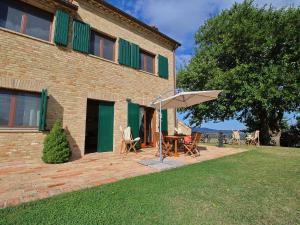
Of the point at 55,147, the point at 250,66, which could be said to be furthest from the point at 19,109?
the point at 250,66

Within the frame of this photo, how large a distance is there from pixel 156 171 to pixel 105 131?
420 centimetres

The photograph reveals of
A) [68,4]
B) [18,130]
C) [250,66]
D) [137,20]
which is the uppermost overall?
[137,20]

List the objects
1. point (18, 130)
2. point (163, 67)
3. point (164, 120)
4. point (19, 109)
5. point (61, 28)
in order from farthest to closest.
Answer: point (163, 67)
point (164, 120)
point (61, 28)
point (19, 109)
point (18, 130)

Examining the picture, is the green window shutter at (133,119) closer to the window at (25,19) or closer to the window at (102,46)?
the window at (102,46)

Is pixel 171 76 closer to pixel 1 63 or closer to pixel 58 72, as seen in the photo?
pixel 58 72

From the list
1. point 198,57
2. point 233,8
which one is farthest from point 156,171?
point 233,8

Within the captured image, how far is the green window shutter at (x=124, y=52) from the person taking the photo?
32.0ft

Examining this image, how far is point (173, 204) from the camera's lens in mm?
3213

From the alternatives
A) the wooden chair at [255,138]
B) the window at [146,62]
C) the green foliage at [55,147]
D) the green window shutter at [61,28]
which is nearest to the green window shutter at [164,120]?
the window at [146,62]

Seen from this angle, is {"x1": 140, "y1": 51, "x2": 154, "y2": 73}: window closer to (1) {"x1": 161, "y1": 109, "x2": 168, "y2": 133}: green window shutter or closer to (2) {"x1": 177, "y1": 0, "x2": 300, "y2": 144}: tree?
(1) {"x1": 161, "y1": 109, "x2": 168, "y2": 133}: green window shutter

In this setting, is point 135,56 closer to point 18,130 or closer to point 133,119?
point 133,119

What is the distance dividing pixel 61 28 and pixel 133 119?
16.2 feet

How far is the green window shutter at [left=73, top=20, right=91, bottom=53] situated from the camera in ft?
26.5

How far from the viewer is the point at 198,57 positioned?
756 inches
